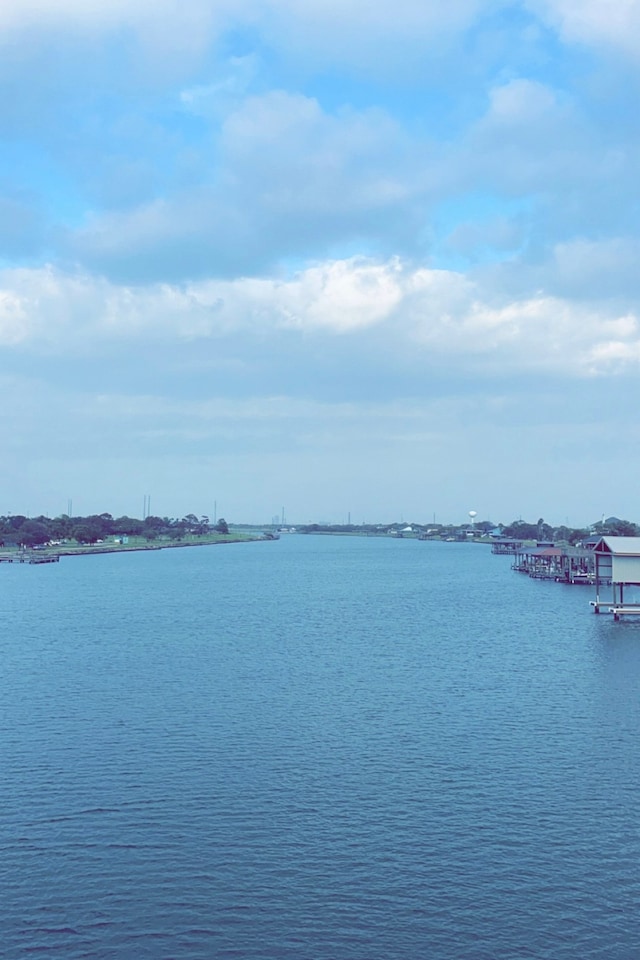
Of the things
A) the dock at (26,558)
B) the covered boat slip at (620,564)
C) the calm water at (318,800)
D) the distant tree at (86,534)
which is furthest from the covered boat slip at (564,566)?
the distant tree at (86,534)

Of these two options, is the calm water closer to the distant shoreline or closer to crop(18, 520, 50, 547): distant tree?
the distant shoreline

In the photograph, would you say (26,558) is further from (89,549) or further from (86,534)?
(86,534)

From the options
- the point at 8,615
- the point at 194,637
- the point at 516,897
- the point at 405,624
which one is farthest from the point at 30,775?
the point at 8,615

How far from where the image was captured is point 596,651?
45.4 metres

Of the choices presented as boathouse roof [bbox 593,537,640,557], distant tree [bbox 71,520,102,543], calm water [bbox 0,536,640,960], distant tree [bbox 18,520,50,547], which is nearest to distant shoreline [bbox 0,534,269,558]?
distant tree [bbox 71,520,102,543]

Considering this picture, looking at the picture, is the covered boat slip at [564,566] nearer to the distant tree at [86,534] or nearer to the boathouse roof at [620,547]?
the boathouse roof at [620,547]

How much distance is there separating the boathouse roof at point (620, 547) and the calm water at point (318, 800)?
445 inches

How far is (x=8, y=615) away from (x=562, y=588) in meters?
54.2

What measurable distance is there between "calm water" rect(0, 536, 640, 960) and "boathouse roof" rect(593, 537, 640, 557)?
1130 centimetres

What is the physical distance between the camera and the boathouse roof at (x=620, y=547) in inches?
2199

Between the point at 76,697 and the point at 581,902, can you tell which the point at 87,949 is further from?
the point at 76,697

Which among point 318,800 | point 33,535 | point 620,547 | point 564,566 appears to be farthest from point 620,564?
point 33,535

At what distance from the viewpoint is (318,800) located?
21.9m

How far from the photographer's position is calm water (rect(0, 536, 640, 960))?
16.0 metres
